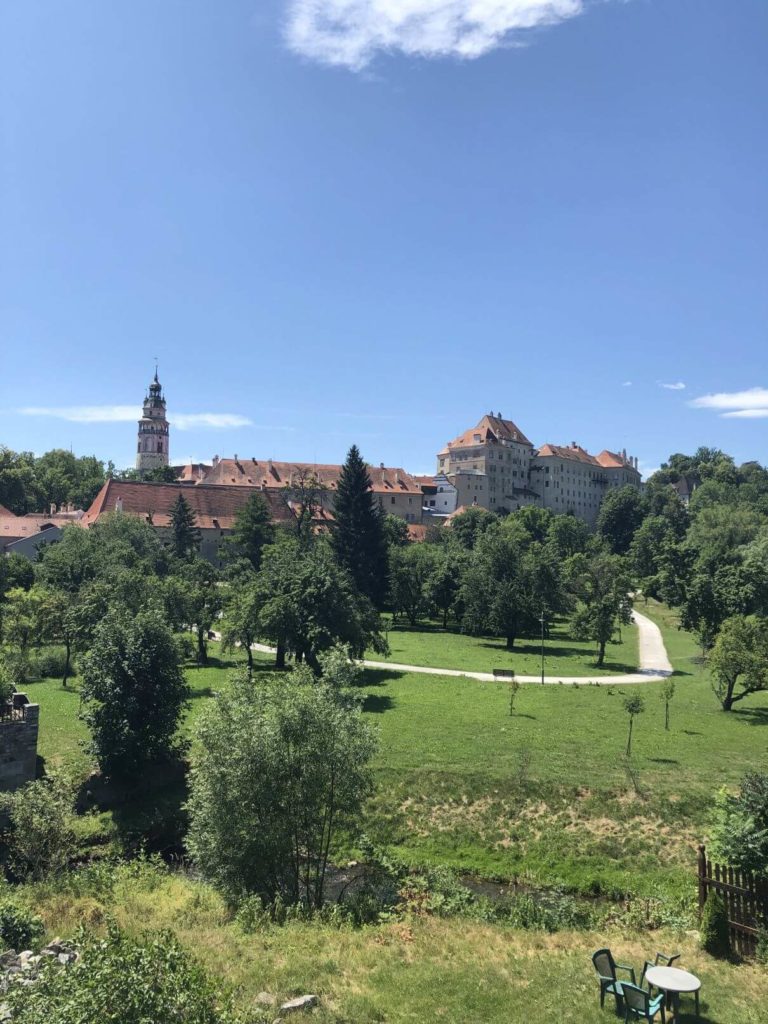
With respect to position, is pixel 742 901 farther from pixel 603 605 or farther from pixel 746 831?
pixel 603 605

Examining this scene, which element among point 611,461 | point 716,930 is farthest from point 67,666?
point 611,461

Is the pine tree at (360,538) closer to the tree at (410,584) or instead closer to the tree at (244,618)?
the tree at (410,584)

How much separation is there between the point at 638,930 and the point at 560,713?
17310mm

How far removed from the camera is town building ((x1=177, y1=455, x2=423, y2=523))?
109 meters

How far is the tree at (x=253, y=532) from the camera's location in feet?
247

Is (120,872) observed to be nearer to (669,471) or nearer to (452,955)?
(452,955)

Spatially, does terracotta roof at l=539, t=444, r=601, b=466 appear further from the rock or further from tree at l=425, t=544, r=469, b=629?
the rock

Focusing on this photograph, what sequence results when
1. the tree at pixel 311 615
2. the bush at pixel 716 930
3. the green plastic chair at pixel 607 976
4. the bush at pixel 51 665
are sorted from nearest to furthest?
the green plastic chair at pixel 607 976
the bush at pixel 716 930
the tree at pixel 311 615
the bush at pixel 51 665

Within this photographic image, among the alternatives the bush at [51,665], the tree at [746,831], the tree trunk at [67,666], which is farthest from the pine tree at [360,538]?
the tree at [746,831]

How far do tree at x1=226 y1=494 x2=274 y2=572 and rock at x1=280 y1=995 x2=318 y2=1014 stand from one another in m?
65.0

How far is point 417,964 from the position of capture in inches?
470

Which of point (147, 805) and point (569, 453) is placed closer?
point (147, 805)

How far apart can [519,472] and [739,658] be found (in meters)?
111

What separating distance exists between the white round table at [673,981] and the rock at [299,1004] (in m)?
4.83
